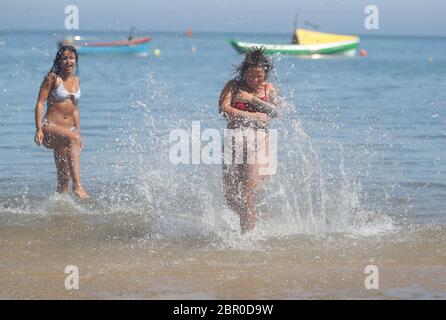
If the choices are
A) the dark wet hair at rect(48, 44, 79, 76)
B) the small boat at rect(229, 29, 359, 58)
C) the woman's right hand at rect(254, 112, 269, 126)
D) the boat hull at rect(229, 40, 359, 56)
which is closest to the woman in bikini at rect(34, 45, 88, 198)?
the dark wet hair at rect(48, 44, 79, 76)

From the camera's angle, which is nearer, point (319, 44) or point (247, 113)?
point (247, 113)

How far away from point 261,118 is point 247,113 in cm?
12

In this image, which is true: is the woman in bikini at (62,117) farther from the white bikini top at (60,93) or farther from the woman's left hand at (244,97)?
the woman's left hand at (244,97)

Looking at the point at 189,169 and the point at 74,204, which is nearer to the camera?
the point at 74,204

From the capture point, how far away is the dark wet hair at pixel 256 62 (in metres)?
7.09

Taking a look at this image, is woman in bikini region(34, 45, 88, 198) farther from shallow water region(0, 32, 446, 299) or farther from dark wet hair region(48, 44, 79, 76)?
shallow water region(0, 32, 446, 299)

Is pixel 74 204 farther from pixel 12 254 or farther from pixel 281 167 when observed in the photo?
pixel 281 167

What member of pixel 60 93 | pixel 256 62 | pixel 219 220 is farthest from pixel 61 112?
pixel 256 62

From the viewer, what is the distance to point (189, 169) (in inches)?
413

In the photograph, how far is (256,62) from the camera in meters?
7.08

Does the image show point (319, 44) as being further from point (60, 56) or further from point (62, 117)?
point (60, 56)

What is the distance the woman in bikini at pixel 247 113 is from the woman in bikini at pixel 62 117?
2102 millimetres

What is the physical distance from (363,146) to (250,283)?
22.8ft
